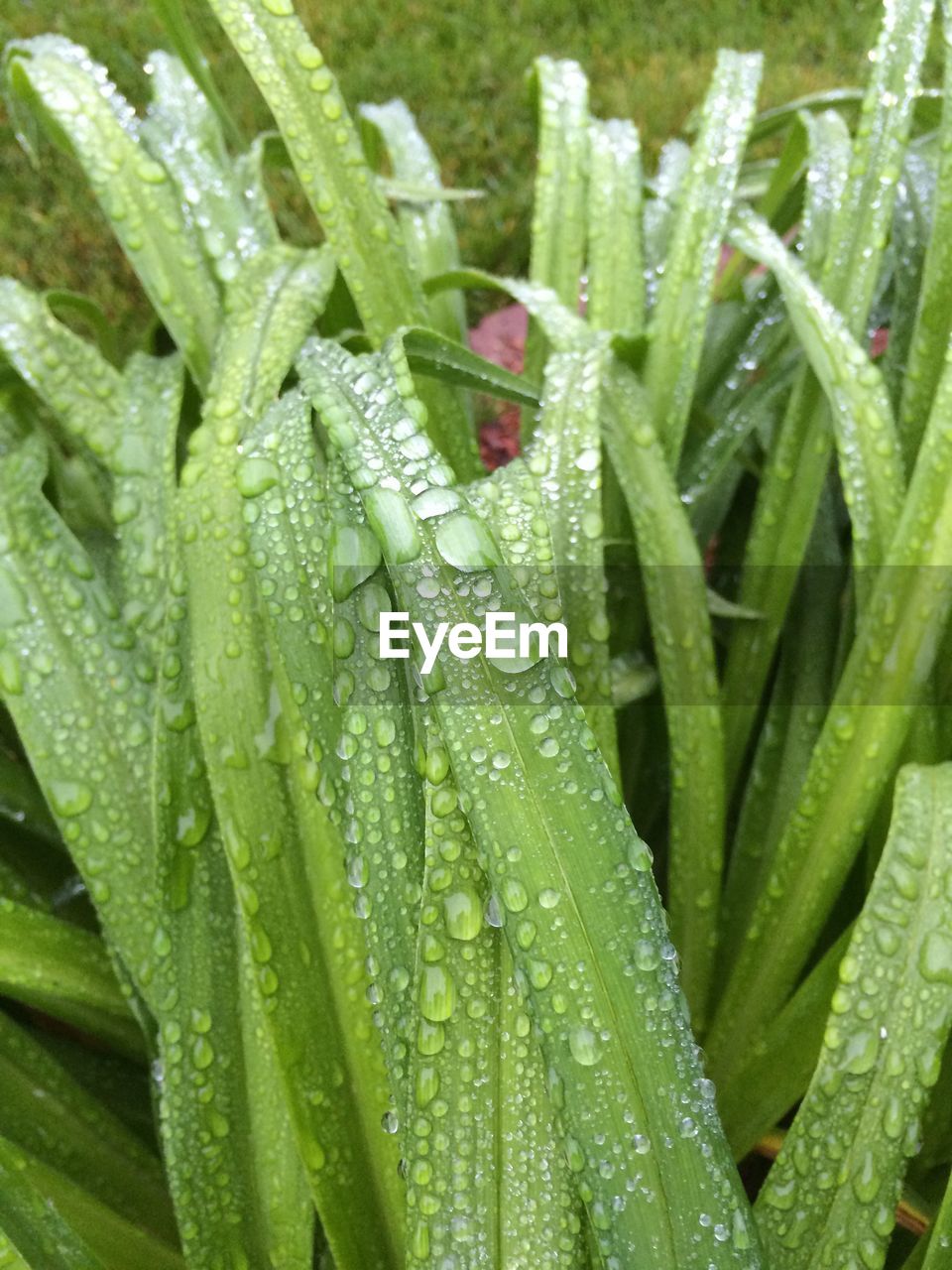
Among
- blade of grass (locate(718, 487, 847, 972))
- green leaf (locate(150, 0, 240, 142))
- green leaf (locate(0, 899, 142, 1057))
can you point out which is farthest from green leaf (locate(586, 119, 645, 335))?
green leaf (locate(0, 899, 142, 1057))

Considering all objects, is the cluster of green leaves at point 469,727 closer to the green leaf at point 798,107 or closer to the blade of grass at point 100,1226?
the blade of grass at point 100,1226

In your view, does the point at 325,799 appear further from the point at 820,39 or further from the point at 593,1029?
the point at 820,39

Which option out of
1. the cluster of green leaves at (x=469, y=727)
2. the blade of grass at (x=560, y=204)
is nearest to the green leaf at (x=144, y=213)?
the cluster of green leaves at (x=469, y=727)

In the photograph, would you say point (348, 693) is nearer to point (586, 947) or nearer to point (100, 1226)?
point (586, 947)

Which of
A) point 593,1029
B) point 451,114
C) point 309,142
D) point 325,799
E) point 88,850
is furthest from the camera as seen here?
point 451,114

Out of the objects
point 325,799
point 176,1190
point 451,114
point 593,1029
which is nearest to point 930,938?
point 593,1029
